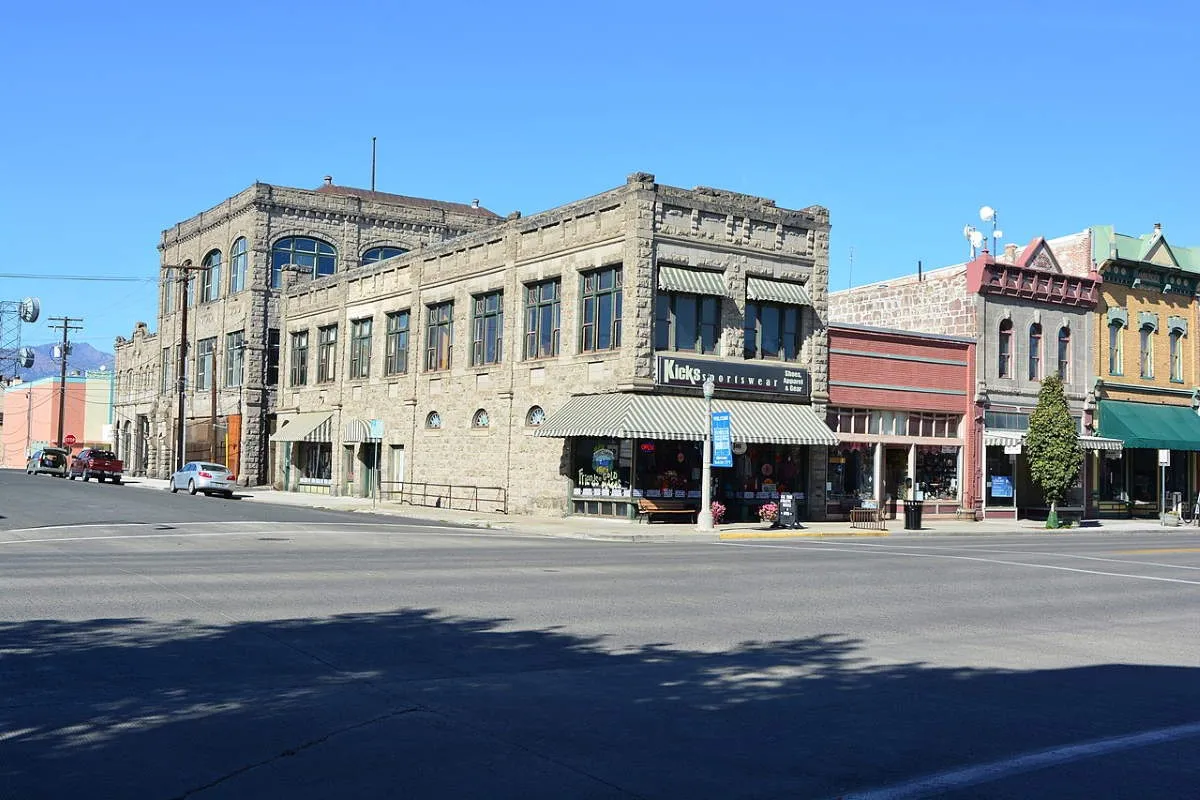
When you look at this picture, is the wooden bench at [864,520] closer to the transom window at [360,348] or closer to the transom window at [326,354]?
the transom window at [360,348]

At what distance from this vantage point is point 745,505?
35.8 metres

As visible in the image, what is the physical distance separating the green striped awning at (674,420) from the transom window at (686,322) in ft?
5.45

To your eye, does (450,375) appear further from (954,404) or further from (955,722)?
(955,722)

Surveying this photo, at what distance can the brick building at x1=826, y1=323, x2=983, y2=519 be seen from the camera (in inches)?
1515

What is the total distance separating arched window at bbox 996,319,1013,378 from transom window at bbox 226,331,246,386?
120 ft

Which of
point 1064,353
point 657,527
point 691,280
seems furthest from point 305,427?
point 1064,353

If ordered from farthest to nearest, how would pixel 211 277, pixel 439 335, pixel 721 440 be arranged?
→ 1. pixel 211 277
2. pixel 439 335
3. pixel 721 440

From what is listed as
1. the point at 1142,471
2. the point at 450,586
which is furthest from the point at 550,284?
the point at 1142,471

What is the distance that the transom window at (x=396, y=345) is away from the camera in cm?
4638

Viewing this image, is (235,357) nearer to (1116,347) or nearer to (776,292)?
(776,292)

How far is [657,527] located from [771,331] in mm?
8217

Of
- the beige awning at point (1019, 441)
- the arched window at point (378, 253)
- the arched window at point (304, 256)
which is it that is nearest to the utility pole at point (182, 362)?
the arched window at point (304, 256)

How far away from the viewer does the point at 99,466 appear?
59.6 m

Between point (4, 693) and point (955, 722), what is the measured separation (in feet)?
22.4
